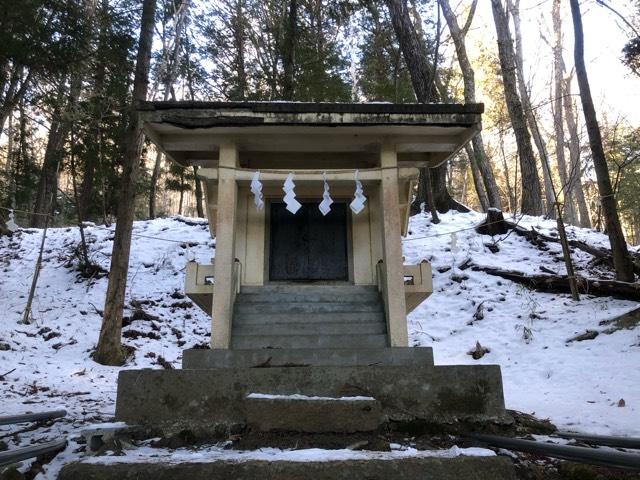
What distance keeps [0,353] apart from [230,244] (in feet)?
18.3

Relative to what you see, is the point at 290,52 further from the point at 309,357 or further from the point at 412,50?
the point at 309,357

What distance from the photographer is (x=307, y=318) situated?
16.3 feet

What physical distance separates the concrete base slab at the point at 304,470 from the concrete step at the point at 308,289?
2.58 meters

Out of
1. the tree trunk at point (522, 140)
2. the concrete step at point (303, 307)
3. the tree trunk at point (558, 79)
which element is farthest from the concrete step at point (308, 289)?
the tree trunk at point (558, 79)

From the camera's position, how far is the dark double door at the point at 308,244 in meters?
5.63

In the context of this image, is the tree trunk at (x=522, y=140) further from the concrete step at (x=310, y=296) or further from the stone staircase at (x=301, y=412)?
the stone staircase at (x=301, y=412)

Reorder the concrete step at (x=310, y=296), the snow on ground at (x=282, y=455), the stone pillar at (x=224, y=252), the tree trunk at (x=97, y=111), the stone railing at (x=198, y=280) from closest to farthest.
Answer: the snow on ground at (x=282, y=455) → the stone pillar at (x=224, y=252) → the stone railing at (x=198, y=280) → the concrete step at (x=310, y=296) → the tree trunk at (x=97, y=111)

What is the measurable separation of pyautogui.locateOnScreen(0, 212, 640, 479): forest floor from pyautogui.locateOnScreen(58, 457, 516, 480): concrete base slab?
70 centimetres

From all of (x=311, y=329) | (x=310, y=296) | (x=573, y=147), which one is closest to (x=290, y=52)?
(x=310, y=296)

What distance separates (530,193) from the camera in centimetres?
1307

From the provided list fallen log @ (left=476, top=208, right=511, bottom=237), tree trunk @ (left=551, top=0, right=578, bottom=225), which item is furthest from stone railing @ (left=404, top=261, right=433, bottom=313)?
tree trunk @ (left=551, top=0, right=578, bottom=225)

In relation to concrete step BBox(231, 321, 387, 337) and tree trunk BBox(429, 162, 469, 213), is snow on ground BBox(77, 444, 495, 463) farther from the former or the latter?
tree trunk BBox(429, 162, 469, 213)

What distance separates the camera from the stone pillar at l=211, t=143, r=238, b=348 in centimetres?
453

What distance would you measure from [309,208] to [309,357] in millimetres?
2089
